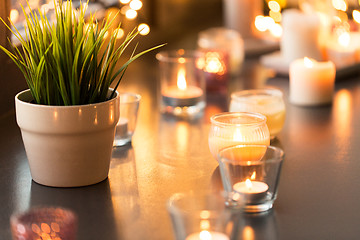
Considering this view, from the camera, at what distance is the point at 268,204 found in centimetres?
90

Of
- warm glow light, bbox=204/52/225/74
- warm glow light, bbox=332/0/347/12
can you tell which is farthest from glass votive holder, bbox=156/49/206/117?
warm glow light, bbox=332/0/347/12

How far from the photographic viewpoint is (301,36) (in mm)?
1773

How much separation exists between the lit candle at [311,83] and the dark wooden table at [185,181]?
5 centimetres

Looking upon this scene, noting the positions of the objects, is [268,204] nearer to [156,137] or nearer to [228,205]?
[228,205]

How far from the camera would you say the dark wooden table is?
0.86 metres

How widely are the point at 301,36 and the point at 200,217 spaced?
3.78ft

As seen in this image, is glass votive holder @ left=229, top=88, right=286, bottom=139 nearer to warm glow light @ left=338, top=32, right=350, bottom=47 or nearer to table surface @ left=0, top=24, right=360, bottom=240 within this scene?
table surface @ left=0, top=24, right=360, bottom=240

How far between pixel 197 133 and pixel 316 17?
0.66 m

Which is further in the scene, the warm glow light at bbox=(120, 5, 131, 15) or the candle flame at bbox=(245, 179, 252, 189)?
the warm glow light at bbox=(120, 5, 131, 15)

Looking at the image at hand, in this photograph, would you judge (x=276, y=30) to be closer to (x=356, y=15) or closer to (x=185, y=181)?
(x=356, y=15)

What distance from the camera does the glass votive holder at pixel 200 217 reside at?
72 centimetres

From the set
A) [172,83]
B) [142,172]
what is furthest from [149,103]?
[142,172]

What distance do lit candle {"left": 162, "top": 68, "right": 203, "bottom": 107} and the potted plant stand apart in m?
0.47

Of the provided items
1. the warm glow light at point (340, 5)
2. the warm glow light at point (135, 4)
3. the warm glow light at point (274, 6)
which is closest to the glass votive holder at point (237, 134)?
the warm glow light at point (135, 4)
